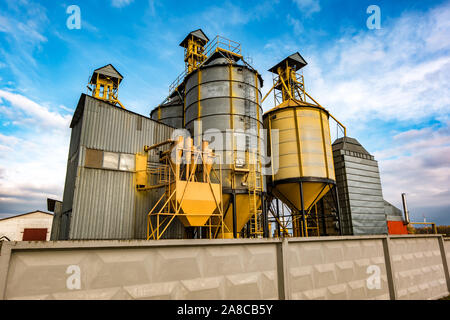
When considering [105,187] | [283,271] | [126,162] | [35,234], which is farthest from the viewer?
[35,234]

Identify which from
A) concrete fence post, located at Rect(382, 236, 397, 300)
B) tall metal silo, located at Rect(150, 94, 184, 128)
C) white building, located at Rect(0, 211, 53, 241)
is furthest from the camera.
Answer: white building, located at Rect(0, 211, 53, 241)

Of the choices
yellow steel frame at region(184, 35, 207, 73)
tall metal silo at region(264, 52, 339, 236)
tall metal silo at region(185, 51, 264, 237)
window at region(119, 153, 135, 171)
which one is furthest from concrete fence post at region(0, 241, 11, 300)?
yellow steel frame at region(184, 35, 207, 73)

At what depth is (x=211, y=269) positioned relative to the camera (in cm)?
370

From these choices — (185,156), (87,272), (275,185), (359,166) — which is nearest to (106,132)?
(185,156)

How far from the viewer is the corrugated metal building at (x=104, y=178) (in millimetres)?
13047

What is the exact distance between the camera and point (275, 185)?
1889 centimetres

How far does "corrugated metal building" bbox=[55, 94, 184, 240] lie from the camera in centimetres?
1305

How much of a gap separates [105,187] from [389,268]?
1278 cm

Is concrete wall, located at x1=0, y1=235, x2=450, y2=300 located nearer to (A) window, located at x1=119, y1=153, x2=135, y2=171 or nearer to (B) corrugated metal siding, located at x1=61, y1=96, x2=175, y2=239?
(B) corrugated metal siding, located at x1=61, y1=96, x2=175, y2=239

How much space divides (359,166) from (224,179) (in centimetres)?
1275

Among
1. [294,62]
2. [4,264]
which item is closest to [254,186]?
[4,264]

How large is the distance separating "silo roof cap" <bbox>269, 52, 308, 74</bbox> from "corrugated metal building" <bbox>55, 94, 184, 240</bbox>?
14901 millimetres

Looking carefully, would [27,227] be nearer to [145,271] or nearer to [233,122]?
[233,122]
